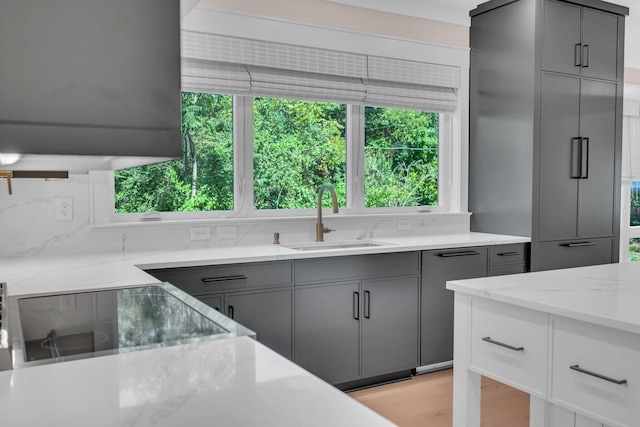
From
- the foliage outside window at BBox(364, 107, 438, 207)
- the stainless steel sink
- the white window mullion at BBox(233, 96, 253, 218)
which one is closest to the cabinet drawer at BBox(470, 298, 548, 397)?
the stainless steel sink

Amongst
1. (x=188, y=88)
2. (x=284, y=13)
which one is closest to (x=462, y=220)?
(x=284, y=13)

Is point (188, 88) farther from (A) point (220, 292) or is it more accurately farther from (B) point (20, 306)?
(B) point (20, 306)

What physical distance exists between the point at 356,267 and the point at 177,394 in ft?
7.83

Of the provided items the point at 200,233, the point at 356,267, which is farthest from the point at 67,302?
the point at 356,267

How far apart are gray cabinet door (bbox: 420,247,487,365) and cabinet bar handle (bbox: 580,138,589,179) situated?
1.15 metres

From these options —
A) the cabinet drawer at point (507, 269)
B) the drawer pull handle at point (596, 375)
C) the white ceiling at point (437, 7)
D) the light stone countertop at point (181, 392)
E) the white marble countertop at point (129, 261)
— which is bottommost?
the cabinet drawer at point (507, 269)

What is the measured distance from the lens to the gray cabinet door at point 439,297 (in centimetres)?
353

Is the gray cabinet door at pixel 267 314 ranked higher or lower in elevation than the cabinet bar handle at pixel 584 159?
lower

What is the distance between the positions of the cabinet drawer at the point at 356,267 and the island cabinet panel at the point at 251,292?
0.11m

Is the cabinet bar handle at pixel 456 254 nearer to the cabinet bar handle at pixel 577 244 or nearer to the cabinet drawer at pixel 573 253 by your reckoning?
the cabinet drawer at pixel 573 253

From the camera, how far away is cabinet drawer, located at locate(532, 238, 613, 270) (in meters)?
3.99

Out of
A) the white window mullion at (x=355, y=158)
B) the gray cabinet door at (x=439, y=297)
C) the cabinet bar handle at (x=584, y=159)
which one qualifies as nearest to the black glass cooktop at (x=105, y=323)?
the gray cabinet door at (x=439, y=297)

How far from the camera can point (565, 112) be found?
13.3ft

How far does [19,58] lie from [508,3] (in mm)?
4039
